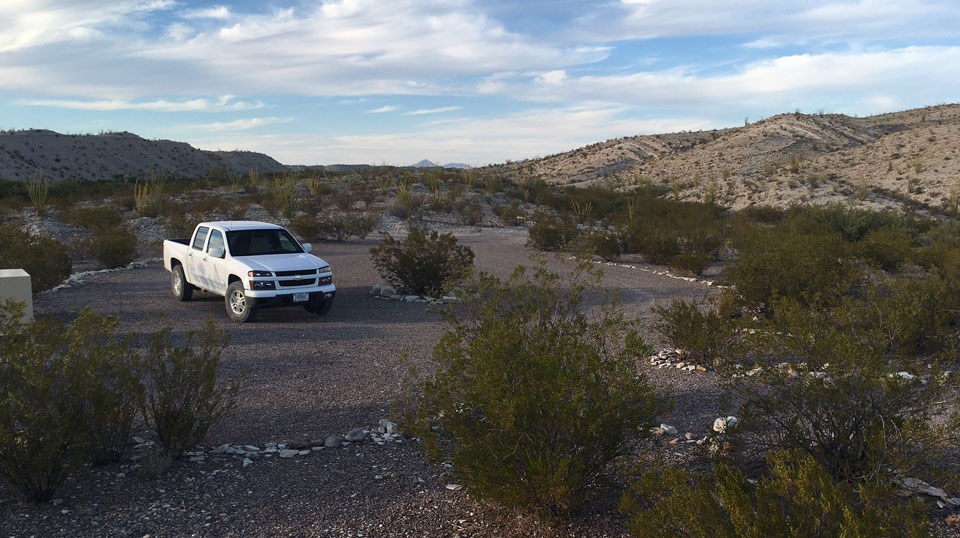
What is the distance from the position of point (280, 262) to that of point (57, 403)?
25.1 ft

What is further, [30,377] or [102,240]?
[102,240]

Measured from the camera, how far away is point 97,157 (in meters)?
85.1

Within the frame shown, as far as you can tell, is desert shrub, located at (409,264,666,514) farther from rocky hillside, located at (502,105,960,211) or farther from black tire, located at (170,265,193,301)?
rocky hillside, located at (502,105,960,211)

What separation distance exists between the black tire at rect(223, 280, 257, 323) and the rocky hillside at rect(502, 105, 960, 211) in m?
32.7

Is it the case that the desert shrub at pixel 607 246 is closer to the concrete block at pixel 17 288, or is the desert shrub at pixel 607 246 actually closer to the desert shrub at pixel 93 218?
the concrete block at pixel 17 288

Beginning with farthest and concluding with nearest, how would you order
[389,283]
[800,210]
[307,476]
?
[800,210] → [389,283] → [307,476]

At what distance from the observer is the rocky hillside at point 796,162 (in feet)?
135

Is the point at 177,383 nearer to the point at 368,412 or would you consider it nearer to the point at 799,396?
the point at 368,412

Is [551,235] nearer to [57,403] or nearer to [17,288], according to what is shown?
[17,288]

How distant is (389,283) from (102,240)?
8595 millimetres

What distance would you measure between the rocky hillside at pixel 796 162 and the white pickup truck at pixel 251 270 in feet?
103

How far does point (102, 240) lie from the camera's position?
1964 cm

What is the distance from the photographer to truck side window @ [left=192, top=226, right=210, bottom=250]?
14273 mm

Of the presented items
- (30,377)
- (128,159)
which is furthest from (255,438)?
(128,159)
